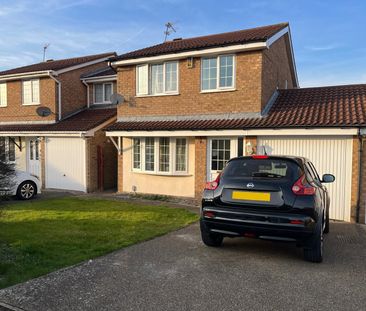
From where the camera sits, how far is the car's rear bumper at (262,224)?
4.86 meters

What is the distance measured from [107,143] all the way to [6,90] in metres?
7.17

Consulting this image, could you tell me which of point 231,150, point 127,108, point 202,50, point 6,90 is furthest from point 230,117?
point 6,90

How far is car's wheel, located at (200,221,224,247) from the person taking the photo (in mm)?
5706

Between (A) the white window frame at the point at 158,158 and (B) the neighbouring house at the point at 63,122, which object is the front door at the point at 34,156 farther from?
(A) the white window frame at the point at 158,158

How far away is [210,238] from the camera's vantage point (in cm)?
590

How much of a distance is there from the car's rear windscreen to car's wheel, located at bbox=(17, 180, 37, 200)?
29.3 feet

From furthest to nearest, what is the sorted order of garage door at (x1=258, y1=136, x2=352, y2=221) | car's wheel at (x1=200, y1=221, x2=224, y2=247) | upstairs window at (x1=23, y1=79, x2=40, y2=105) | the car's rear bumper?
upstairs window at (x1=23, y1=79, x2=40, y2=105)
garage door at (x1=258, y1=136, x2=352, y2=221)
car's wheel at (x1=200, y1=221, x2=224, y2=247)
the car's rear bumper

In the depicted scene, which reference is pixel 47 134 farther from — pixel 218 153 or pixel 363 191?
pixel 363 191

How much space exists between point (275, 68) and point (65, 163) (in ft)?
30.6

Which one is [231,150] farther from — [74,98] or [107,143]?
[74,98]

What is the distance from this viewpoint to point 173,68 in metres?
12.3

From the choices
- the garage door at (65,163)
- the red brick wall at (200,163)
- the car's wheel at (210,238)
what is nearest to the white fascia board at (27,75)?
the garage door at (65,163)

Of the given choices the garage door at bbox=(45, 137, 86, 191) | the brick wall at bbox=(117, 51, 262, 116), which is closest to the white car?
the garage door at bbox=(45, 137, 86, 191)

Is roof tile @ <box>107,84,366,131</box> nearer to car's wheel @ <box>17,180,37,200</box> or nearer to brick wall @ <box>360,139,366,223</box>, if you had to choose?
brick wall @ <box>360,139,366,223</box>
